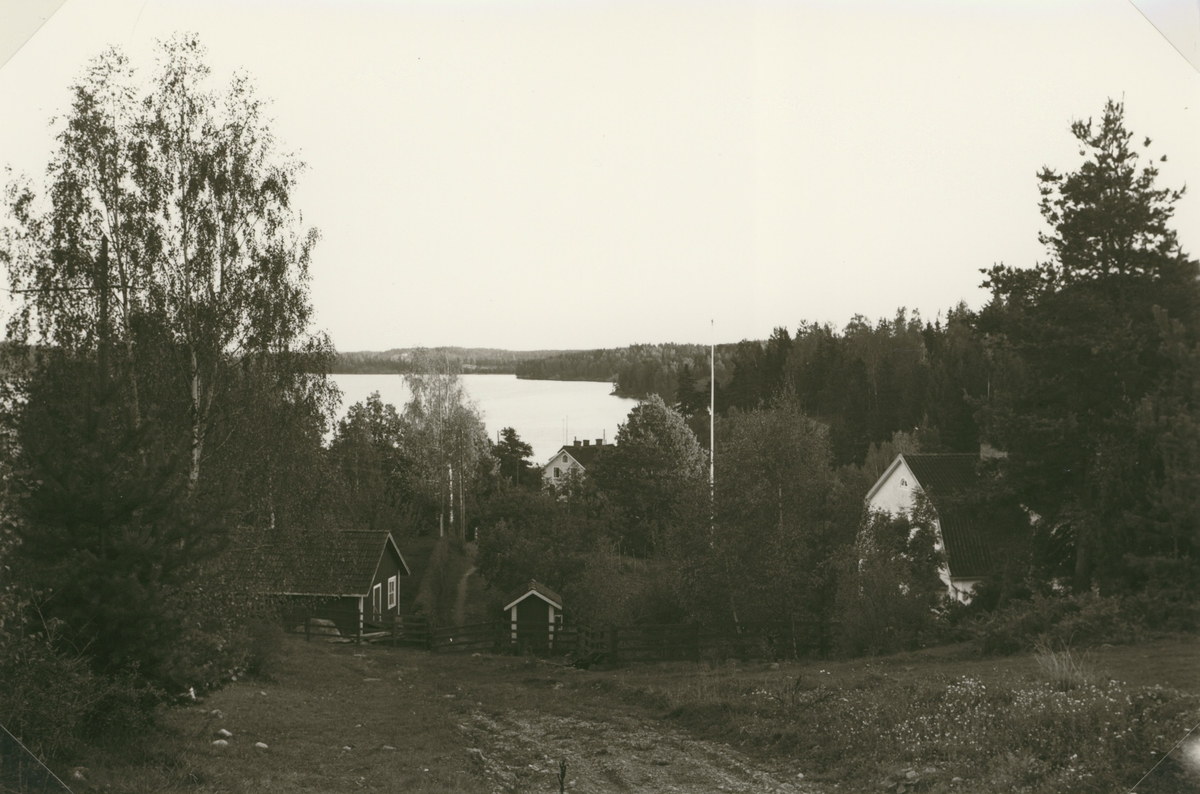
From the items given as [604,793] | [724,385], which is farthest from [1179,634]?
[724,385]

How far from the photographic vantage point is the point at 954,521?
12164 mm

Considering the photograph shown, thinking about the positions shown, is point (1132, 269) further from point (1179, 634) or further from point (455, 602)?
point (455, 602)

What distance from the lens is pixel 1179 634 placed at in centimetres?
857

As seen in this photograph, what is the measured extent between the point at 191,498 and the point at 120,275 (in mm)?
4168

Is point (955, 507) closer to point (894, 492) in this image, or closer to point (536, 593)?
point (894, 492)

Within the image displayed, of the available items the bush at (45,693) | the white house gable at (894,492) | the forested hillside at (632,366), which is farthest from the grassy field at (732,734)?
the forested hillside at (632,366)

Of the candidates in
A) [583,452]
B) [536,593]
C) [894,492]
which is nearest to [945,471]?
[894,492]

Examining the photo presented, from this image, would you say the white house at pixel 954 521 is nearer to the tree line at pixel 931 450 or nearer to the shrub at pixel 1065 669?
the tree line at pixel 931 450

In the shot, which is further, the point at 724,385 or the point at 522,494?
the point at 724,385

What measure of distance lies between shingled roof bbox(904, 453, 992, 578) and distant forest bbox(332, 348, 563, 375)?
6.15m

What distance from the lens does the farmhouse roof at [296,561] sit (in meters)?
11.2

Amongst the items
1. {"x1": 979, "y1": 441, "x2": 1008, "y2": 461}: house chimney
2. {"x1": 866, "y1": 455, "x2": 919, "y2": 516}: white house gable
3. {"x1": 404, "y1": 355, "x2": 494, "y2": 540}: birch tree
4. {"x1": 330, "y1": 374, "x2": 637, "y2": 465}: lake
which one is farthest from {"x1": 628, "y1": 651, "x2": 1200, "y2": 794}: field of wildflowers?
{"x1": 404, "y1": 355, "x2": 494, "y2": 540}: birch tree

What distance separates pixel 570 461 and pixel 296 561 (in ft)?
18.2

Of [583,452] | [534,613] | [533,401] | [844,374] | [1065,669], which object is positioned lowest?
[534,613]
